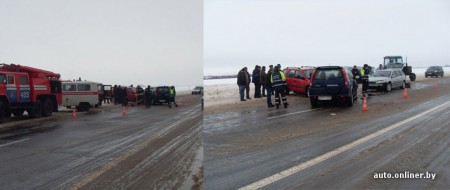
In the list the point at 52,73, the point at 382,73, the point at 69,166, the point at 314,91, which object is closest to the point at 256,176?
the point at 69,166

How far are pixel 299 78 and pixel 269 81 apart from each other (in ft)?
14.3

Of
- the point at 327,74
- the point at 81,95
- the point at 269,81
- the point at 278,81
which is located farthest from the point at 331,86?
the point at 81,95

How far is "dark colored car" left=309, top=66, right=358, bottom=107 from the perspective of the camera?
43.8 ft

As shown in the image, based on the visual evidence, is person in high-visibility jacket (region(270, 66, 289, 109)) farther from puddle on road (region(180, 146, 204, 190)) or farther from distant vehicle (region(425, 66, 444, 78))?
distant vehicle (region(425, 66, 444, 78))

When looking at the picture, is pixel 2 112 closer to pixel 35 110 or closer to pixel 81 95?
pixel 35 110

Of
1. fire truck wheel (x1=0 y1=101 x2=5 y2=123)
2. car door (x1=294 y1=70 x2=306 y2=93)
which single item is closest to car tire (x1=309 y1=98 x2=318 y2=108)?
car door (x1=294 y1=70 x2=306 y2=93)

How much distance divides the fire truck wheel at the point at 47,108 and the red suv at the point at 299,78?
11.2 m

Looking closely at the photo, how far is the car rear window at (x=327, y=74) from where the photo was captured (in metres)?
13.5

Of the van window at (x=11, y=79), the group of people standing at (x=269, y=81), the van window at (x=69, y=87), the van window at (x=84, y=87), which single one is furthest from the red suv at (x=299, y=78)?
the van window at (x=11, y=79)

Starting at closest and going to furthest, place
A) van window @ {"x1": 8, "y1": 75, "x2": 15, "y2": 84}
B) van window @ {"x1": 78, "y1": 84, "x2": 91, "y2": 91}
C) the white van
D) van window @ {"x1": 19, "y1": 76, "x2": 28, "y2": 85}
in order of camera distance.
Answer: van window @ {"x1": 8, "y1": 75, "x2": 15, "y2": 84}, van window @ {"x1": 19, "y1": 76, "x2": 28, "y2": 85}, the white van, van window @ {"x1": 78, "y1": 84, "x2": 91, "y2": 91}

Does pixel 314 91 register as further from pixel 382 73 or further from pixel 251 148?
pixel 382 73

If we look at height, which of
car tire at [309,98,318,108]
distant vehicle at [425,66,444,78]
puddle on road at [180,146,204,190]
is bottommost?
puddle on road at [180,146,204,190]

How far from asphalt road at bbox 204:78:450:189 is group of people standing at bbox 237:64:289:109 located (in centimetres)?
346
